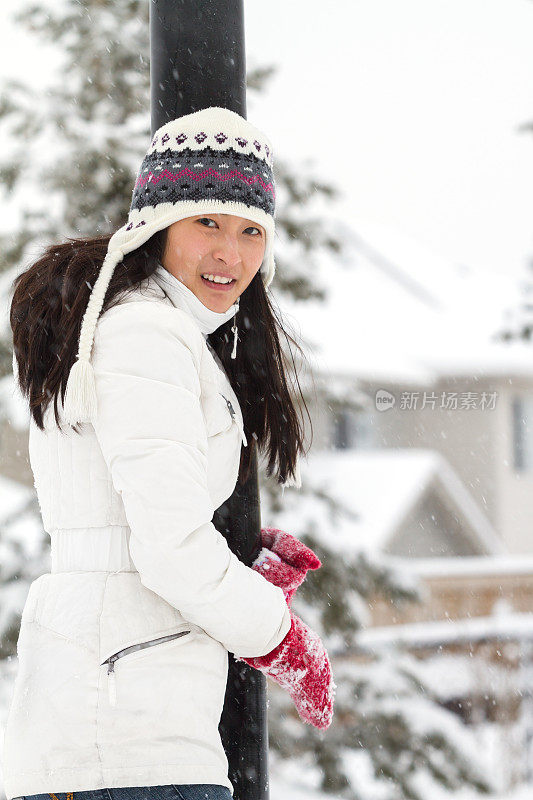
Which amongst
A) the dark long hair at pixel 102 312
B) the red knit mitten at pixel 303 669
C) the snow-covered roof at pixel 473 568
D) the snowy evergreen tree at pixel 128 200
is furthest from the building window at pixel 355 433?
the red knit mitten at pixel 303 669

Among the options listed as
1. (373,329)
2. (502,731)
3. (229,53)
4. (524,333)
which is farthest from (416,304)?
(229,53)

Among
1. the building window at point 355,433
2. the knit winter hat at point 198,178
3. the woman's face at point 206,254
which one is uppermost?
the knit winter hat at point 198,178

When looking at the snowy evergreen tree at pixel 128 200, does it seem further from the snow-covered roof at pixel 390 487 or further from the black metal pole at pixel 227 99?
the snow-covered roof at pixel 390 487

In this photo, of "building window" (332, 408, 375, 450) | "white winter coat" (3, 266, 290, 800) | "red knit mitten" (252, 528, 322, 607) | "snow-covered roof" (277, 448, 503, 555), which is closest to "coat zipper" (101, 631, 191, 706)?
"white winter coat" (3, 266, 290, 800)

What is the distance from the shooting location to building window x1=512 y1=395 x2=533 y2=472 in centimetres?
2456

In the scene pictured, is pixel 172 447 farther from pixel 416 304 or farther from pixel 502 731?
pixel 416 304

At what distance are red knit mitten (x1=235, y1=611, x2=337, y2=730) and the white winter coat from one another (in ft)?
0.14

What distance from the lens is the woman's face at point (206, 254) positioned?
214cm

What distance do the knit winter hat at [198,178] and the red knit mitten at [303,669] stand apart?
85 centimetres

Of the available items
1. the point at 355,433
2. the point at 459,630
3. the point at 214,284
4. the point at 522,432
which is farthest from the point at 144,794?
the point at 522,432

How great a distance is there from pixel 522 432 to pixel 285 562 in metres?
23.5

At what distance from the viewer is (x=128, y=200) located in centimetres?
643

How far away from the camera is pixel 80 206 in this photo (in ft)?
21.4

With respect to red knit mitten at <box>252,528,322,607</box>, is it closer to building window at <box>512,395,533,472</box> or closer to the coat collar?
the coat collar
